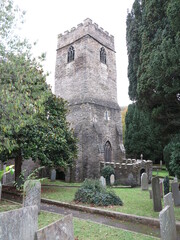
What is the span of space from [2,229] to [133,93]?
456 inches

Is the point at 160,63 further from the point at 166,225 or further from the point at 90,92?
the point at 90,92

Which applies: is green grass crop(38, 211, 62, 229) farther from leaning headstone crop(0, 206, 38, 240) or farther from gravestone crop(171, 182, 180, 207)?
gravestone crop(171, 182, 180, 207)

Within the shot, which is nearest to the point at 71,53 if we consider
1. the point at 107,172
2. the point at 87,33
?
the point at 87,33

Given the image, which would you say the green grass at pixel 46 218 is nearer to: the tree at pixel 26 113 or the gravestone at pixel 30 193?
the gravestone at pixel 30 193

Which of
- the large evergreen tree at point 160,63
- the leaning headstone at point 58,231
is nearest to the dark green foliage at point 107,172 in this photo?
the large evergreen tree at point 160,63

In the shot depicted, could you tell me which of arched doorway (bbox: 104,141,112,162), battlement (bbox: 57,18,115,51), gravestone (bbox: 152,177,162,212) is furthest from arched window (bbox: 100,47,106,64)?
gravestone (bbox: 152,177,162,212)

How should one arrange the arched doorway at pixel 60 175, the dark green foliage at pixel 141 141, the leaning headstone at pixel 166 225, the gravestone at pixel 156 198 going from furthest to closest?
1. the dark green foliage at pixel 141 141
2. the arched doorway at pixel 60 175
3. the gravestone at pixel 156 198
4. the leaning headstone at pixel 166 225

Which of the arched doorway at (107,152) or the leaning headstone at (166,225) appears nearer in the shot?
the leaning headstone at (166,225)

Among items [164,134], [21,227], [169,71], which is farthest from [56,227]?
[164,134]

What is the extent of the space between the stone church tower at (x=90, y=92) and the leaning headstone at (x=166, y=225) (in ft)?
49.1

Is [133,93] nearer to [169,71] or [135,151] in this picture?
[169,71]

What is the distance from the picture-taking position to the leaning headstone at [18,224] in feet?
8.41

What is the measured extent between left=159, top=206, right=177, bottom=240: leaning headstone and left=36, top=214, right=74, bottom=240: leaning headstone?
5.96ft

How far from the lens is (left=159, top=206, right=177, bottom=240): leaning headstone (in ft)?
12.2
